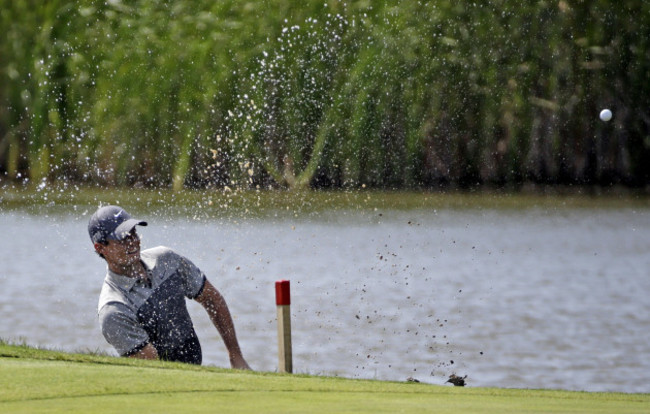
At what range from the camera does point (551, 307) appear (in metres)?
16.0

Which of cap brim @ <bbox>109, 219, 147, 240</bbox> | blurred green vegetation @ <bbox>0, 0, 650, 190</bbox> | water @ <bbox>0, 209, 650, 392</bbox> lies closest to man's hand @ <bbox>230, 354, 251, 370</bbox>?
cap brim @ <bbox>109, 219, 147, 240</bbox>

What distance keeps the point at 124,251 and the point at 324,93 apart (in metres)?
31.7

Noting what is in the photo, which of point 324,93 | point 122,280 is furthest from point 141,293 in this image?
point 324,93

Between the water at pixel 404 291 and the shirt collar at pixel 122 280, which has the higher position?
the shirt collar at pixel 122 280

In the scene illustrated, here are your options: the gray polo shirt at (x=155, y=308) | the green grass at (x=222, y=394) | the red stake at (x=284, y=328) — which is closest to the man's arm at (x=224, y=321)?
the gray polo shirt at (x=155, y=308)

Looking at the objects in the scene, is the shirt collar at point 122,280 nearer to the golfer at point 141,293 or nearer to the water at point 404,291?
the golfer at point 141,293

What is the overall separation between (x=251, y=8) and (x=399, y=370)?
30496 millimetres

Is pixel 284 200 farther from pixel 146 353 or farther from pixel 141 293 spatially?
pixel 146 353

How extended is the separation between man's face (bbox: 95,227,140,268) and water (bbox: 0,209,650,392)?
11.3 ft

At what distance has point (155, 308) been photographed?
27.9ft

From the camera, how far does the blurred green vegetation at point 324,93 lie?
35594 mm

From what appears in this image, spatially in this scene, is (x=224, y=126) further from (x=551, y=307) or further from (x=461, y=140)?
(x=551, y=307)

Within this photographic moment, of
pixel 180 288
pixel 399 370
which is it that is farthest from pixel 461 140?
pixel 180 288

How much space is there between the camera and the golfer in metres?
8.28
